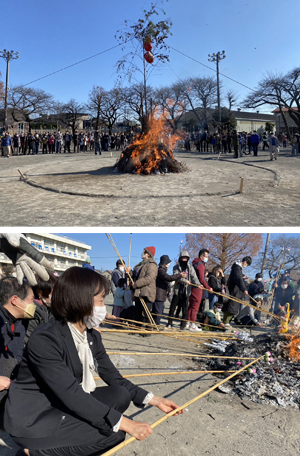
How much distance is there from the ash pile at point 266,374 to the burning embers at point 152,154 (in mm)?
8321

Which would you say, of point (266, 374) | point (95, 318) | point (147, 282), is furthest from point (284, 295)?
point (95, 318)

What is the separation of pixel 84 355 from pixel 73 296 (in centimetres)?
37

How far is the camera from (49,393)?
2.02 meters

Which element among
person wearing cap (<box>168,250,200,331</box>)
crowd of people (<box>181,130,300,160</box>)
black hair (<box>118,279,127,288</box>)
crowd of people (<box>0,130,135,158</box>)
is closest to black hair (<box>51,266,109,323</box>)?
person wearing cap (<box>168,250,200,331</box>)

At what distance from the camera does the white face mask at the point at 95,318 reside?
2.17 metres

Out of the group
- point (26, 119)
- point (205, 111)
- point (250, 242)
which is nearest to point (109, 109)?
point (26, 119)

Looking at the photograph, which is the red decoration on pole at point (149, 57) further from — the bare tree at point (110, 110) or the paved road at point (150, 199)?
the bare tree at point (110, 110)

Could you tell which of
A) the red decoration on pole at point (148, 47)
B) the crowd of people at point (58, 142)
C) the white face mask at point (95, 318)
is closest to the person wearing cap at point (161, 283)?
the white face mask at point (95, 318)

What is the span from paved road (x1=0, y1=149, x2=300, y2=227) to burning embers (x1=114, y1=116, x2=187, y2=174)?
1.62ft

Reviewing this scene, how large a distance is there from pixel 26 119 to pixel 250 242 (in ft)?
117

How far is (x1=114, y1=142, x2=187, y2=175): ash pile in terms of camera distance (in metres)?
12.4

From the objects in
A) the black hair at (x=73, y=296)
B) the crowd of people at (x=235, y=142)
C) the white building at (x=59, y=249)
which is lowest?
the white building at (x=59, y=249)

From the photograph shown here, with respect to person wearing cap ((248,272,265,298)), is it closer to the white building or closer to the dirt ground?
the dirt ground

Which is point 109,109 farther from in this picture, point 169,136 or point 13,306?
point 13,306
